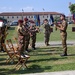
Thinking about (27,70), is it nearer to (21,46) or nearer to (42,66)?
(42,66)

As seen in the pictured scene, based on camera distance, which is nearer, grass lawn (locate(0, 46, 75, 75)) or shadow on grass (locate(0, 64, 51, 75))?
shadow on grass (locate(0, 64, 51, 75))

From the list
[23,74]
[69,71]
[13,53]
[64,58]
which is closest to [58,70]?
[69,71]

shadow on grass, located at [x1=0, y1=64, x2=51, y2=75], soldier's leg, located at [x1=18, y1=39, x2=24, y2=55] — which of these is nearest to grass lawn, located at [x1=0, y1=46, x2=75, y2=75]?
shadow on grass, located at [x1=0, y1=64, x2=51, y2=75]

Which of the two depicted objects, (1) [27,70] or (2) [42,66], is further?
(2) [42,66]

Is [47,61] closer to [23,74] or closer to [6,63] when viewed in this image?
[6,63]

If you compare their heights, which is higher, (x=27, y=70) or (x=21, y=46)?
(x=21, y=46)

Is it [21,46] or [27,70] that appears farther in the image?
[21,46]

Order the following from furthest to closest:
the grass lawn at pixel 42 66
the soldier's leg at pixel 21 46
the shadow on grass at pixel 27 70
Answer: the soldier's leg at pixel 21 46 < the grass lawn at pixel 42 66 < the shadow on grass at pixel 27 70

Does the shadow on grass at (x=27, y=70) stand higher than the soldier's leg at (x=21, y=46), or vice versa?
the soldier's leg at (x=21, y=46)

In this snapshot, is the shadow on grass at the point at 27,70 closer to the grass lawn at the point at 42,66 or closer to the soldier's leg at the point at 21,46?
the grass lawn at the point at 42,66

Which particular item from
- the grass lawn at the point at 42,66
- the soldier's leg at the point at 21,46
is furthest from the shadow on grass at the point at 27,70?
the soldier's leg at the point at 21,46

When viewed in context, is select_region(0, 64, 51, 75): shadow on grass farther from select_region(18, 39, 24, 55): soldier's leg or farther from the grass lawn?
select_region(18, 39, 24, 55): soldier's leg

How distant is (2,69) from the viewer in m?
11.6

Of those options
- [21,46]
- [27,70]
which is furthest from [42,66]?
[21,46]
